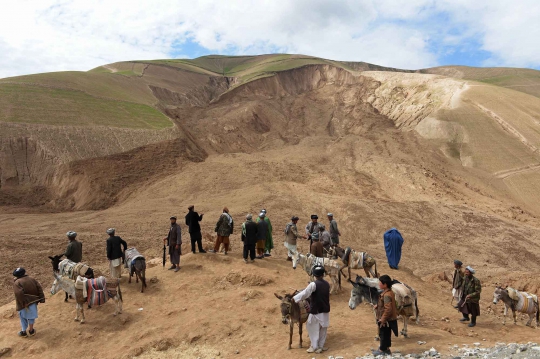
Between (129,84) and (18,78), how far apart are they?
1546 centimetres

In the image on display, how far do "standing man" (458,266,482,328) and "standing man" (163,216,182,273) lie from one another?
8.23 metres

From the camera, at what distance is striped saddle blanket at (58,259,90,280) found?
11.2m

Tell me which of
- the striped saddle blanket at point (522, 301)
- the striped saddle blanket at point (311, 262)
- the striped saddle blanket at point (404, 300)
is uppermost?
the striped saddle blanket at point (311, 262)

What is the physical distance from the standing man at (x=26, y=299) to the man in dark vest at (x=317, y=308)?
664 centimetres

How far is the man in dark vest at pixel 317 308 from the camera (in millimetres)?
7863

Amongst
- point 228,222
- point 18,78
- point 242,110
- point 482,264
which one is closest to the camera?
point 228,222

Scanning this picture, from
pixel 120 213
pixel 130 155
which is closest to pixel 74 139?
pixel 130 155

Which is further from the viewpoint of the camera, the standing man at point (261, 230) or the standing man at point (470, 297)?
the standing man at point (261, 230)

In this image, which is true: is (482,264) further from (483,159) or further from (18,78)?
(18,78)

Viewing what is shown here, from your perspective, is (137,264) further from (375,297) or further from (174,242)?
(375,297)

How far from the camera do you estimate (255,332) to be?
9484 mm

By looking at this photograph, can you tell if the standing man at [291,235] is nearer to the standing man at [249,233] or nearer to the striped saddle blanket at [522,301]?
the standing man at [249,233]

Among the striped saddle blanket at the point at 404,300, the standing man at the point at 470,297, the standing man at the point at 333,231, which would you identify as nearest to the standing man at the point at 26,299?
the striped saddle blanket at the point at 404,300

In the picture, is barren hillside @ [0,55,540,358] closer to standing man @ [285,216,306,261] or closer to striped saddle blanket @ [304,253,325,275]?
standing man @ [285,216,306,261]
